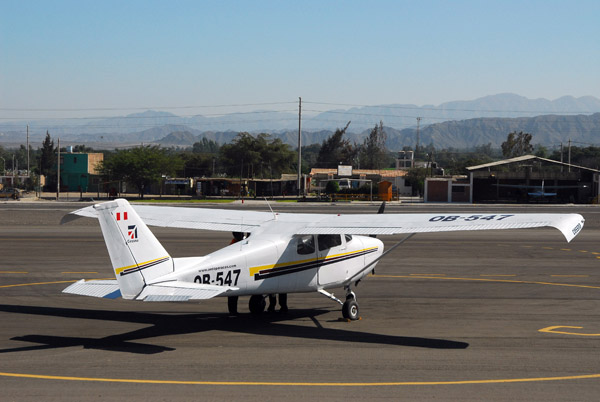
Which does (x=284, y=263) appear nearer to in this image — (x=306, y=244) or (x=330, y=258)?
(x=306, y=244)

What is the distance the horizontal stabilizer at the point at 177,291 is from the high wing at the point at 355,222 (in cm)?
254

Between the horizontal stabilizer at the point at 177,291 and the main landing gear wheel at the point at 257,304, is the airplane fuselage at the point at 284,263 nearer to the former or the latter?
the horizontal stabilizer at the point at 177,291

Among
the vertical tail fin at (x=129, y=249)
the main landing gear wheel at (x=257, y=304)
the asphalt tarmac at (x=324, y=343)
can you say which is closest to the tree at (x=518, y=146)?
the asphalt tarmac at (x=324, y=343)

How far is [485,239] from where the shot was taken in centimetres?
3269

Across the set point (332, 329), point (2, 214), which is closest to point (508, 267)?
point (332, 329)

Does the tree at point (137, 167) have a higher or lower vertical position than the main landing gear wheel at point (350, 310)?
higher

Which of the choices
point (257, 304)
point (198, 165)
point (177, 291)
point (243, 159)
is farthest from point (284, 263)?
point (198, 165)

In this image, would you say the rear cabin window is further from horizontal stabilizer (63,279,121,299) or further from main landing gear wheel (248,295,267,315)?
horizontal stabilizer (63,279,121,299)

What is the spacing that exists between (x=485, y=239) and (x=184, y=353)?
24.2 m

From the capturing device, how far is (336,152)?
16950 cm

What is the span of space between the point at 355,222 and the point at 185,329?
4269 mm

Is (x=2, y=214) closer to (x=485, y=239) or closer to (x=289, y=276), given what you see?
(x=485, y=239)

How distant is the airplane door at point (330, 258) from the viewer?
13.9 metres

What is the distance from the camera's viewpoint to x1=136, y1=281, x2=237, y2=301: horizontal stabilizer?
11.0m
